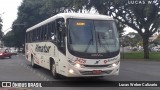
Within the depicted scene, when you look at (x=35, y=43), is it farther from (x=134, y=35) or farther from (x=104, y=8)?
(x=134, y=35)

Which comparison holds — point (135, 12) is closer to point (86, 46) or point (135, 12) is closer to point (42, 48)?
point (42, 48)

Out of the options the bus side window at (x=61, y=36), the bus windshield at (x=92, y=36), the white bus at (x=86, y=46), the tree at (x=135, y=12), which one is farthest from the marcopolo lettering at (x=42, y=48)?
the tree at (x=135, y=12)

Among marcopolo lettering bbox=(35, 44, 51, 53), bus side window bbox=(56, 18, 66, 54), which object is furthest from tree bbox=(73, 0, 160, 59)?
bus side window bbox=(56, 18, 66, 54)

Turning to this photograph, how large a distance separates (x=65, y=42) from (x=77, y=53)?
2.92 feet

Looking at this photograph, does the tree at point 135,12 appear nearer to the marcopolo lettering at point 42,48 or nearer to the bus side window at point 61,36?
the marcopolo lettering at point 42,48

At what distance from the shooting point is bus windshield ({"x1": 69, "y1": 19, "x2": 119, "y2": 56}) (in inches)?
609

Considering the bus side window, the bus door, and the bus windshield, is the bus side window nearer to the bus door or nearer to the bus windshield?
the bus door

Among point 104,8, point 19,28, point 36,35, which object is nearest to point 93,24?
point 36,35

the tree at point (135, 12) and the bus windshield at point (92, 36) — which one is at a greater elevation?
the tree at point (135, 12)

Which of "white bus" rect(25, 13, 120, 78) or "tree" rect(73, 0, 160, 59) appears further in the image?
"tree" rect(73, 0, 160, 59)

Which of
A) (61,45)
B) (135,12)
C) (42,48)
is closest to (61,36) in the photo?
(61,45)

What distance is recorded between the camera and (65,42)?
15.8 m

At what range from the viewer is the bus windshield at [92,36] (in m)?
15.5

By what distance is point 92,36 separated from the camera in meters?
→ 15.7
